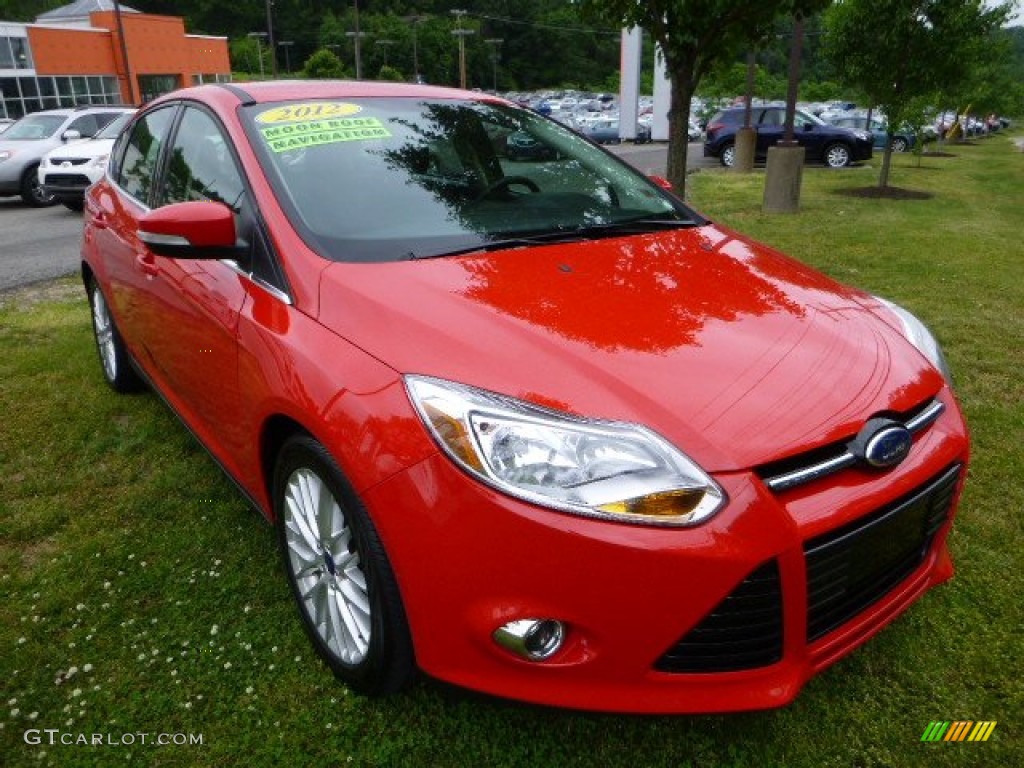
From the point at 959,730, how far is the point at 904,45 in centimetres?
1315

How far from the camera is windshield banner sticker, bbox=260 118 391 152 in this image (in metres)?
2.50

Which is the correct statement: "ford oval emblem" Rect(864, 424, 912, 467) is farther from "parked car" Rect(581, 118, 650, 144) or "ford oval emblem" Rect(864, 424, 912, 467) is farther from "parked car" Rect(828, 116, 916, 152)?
"parked car" Rect(581, 118, 650, 144)

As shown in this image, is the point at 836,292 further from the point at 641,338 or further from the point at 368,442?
the point at 368,442

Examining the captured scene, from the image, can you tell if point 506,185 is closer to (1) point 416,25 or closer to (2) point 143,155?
(2) point 143,155

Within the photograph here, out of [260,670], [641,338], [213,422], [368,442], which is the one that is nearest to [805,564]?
[641,338]

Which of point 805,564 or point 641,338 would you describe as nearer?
point 805,564

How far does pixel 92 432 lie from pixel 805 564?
3.37 metres

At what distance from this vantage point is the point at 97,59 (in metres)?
39.7

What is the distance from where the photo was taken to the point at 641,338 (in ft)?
6.15

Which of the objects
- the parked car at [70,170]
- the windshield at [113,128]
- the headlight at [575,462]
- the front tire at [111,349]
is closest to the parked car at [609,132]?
the windshield at [113,128]

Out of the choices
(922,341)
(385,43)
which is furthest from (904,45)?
(385,43)

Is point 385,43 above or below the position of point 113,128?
above

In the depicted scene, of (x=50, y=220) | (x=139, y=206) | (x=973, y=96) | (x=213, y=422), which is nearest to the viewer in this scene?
(x=213, y=422)

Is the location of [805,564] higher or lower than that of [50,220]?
higher
